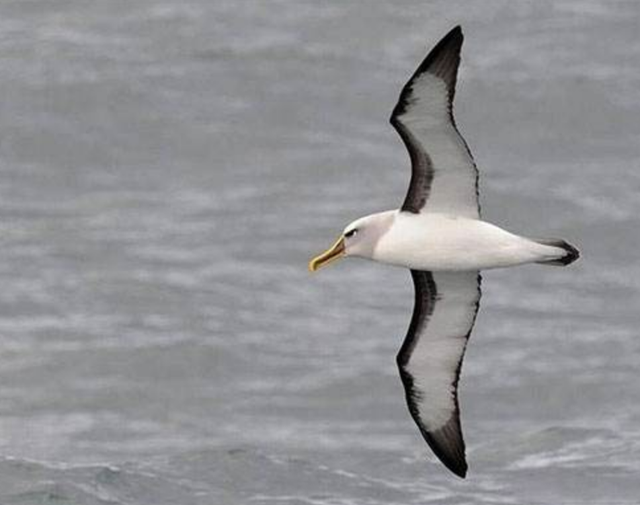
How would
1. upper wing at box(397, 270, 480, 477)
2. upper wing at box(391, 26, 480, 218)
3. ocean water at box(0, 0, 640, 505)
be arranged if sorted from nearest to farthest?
upper wing at box(391, 26, 480, 218)
upper wing at box(397, 270, 480, 477)
ocean water at box(0, 0, 640, 505)

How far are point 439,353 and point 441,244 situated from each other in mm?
1634

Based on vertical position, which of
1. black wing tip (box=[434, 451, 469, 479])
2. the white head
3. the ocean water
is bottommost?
the ocean water

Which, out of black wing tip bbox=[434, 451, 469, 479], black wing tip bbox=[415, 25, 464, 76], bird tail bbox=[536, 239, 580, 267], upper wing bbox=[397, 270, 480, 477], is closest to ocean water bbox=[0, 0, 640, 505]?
upper wing bbox=[397, 270, 480, 477]

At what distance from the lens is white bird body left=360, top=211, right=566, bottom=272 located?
14.8 meters

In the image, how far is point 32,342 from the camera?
31.0 m

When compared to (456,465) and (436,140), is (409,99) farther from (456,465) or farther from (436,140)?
(456,465)

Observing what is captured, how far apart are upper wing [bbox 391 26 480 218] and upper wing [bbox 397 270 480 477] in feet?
3.27

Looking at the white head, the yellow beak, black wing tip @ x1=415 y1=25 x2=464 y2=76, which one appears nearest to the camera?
black wing tip @ x1=415 y1=25 x2=464 y2=76

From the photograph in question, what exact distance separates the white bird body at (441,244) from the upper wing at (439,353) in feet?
3.37

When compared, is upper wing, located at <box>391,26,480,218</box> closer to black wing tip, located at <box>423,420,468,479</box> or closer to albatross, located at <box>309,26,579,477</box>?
albatross, located at <box>309,26,579,477</box>

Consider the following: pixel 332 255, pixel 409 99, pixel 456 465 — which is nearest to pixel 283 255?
pixel 456 465

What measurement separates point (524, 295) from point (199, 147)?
598 cm

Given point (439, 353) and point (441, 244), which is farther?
point (439, 353)

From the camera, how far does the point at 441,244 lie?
1490 cm
